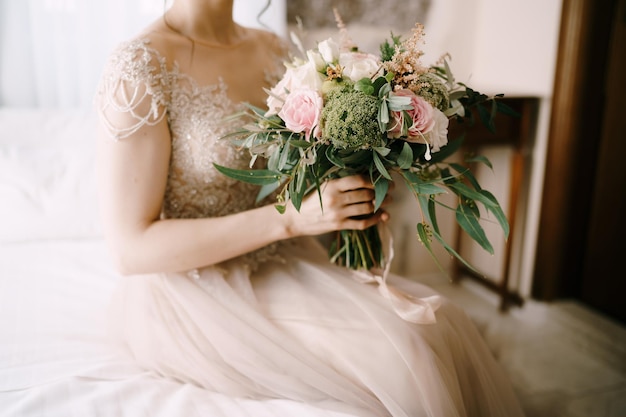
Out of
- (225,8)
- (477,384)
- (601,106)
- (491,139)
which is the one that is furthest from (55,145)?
(601,106)

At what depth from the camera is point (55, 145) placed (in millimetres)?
1690

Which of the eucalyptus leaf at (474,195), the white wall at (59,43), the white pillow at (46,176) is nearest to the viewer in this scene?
the eucalyptus leaf at (474,195)

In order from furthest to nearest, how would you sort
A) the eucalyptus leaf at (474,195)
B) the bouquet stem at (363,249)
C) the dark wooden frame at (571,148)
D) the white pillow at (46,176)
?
the dark wooden frame at (571,148) → the white pillow at (46,176) → the bouquet stem at (363,249) → the eucalyptus leaf at (474,195)

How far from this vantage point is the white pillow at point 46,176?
1.54 m

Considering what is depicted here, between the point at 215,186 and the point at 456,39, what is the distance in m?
2.00

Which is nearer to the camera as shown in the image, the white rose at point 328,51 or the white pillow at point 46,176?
the white rose at point 328,51

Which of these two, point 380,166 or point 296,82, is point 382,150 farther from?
point 296,82

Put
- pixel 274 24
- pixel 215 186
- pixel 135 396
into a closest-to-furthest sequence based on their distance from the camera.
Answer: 1. pixel 135 396
2. pixel 215 186
3. pixel 274 24

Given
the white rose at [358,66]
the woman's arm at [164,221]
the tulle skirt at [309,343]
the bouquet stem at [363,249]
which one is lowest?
the tulle skirt at [309,343]

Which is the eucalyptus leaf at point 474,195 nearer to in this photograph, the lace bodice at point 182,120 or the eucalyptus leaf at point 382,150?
the eucalyptus leaf at point 382,150

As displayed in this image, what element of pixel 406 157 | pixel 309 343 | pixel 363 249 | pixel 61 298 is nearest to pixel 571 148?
pixel 363 249

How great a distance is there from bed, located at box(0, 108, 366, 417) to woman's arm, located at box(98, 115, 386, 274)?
23 cm

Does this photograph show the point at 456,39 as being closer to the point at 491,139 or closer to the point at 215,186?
the point at 491,139

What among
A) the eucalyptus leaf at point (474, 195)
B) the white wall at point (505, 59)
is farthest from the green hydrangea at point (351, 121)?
the white wall at point (505, 59)
